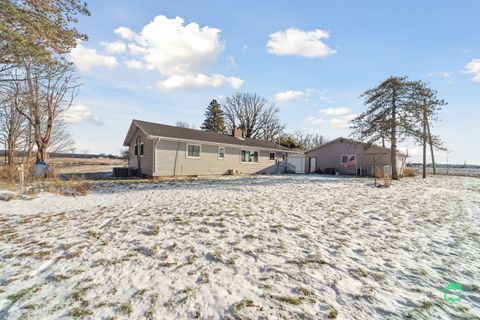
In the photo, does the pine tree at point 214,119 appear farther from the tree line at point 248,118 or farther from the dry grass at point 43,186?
the dry grass at point 43,186

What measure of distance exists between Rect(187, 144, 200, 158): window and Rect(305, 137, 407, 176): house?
14.7 metres

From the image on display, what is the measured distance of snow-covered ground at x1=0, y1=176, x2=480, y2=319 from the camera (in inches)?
107

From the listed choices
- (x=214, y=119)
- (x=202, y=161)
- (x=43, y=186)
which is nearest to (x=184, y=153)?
(x=202, y=161)

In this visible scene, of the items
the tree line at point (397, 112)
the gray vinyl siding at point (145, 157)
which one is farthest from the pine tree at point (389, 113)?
the gray vinyl siding at point (145, 157)

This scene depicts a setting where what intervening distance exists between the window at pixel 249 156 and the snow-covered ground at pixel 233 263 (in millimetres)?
14783

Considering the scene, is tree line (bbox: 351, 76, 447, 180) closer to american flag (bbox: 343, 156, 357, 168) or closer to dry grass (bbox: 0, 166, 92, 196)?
american flag (bbox: 343, 156, 357, 168)

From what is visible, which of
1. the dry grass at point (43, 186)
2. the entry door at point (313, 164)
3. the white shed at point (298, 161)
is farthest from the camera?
the white shed at point (298, 161)

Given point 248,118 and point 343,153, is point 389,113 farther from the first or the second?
point 248,118

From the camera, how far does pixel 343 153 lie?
2506 cm

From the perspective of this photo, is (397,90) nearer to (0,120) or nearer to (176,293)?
(176,293)

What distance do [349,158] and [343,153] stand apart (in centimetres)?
83

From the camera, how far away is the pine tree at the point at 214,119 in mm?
41844

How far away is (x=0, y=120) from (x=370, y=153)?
30.4 meters

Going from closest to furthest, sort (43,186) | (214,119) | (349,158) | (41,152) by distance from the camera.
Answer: (43,186)
(41,152)
(349,158)
(214,119)
